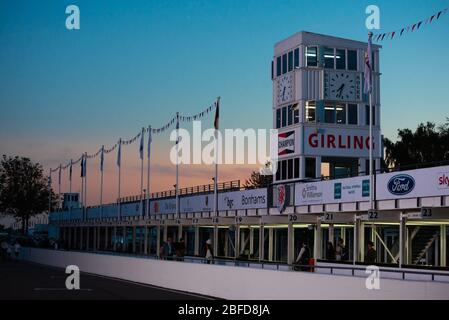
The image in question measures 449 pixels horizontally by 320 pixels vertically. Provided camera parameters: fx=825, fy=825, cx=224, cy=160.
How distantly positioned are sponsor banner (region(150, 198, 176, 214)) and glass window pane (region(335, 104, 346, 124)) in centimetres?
1487

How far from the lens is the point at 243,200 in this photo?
4794 cm

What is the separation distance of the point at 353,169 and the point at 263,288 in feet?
93.8

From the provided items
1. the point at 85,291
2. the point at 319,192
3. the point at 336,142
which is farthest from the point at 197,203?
the point at 85,291

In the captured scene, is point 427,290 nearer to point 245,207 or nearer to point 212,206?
point 245,207

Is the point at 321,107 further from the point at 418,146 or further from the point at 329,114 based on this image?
the point at 418,146

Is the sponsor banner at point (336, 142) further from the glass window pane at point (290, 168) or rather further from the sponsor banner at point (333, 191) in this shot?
the sponsor banner at point (333, 191)

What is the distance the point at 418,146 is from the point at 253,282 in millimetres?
68636

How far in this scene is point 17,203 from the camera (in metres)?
130

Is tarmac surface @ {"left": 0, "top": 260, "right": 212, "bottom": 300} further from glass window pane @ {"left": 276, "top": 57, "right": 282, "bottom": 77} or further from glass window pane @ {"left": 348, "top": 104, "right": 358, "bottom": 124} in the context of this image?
glass window pane @ {"left": 276, "top": 57, "right": 282, "bottom": 77}

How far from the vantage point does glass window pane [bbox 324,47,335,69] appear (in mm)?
49969

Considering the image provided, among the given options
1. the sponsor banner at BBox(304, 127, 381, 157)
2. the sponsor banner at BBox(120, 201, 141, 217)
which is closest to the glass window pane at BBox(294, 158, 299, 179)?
the sponsor banner at BBox(304, 127, 381, 157)

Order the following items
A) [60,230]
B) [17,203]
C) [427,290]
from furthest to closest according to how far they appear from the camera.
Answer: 1. [17,203]
2. [60,230]
3. [427,290]

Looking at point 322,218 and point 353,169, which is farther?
point 353,169
